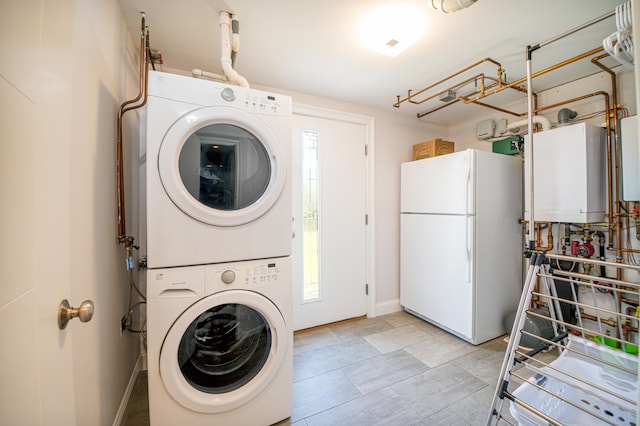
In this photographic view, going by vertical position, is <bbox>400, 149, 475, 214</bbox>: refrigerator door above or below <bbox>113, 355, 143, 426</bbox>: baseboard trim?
above

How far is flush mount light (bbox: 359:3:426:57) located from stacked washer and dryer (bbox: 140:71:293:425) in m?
0.72

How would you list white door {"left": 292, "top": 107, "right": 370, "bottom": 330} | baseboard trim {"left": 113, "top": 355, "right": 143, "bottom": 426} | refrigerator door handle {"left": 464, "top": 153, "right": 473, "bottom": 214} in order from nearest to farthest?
baseboard trim {"left": 113, "top": 355, "right": 143, "bottom": 426} < refrigerator door handle {"left": 464, "top": 153, "right": 473, "bottom": 214} < white door {"left": 292, "top": 107, "right": 370, "bottom": 330}

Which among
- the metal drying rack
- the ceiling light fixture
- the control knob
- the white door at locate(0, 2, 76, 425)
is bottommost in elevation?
the metal drying rack

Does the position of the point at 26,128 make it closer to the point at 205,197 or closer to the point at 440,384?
the point at 205,197

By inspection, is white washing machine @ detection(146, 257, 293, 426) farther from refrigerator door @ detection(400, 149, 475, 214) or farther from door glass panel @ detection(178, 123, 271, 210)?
refrigerator door @ detection(400, 149, 475, 214)

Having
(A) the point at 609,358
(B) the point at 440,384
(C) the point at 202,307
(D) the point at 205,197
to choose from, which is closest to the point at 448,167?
(A) the point at 609,358

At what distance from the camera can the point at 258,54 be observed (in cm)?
180

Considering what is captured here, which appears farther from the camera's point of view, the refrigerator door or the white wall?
the refrigerator door

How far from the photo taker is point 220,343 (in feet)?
4.11

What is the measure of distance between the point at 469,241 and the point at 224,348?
80.3 inches

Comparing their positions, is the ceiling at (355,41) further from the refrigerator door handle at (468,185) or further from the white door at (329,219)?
the refrigerator door handle at (468,185)

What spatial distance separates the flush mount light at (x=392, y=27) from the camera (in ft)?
4.49

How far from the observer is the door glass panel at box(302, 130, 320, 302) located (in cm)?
245

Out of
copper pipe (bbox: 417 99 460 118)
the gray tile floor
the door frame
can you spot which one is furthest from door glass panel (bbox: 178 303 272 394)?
copper pipe (bbox: 417 99 460 118)
